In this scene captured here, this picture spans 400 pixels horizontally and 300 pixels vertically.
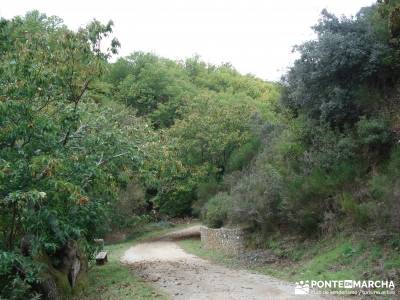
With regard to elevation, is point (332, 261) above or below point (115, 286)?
below

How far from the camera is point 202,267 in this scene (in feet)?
49.3

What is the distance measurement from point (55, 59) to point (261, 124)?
72.6ft

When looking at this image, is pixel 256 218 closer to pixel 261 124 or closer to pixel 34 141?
pixel 34 141

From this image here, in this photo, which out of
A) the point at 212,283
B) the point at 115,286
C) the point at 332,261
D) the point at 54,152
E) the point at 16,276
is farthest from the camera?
the point at 115,286

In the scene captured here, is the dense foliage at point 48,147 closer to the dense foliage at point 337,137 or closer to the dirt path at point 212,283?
the dirt path at point 212,283

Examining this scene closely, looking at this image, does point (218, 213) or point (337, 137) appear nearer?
point (337, 137)

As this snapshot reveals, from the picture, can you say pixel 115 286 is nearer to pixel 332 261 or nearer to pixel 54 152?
pixel 54 152
